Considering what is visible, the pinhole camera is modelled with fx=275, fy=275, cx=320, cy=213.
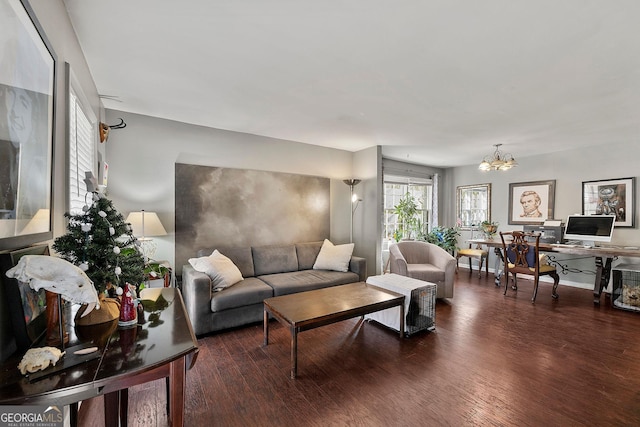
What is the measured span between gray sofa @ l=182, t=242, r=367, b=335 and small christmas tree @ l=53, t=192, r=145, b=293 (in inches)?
63.0

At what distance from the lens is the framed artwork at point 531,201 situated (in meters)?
5.18

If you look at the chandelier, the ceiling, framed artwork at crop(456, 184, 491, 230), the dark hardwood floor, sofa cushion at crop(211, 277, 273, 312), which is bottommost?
the dark hardwood floor

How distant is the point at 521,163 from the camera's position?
18.2 ft

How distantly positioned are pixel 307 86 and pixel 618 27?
220cm

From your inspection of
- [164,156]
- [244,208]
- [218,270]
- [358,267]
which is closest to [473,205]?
[358,267]

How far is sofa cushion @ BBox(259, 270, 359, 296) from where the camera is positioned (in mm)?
3316

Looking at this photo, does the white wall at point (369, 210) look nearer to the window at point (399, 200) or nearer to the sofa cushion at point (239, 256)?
the window at point (399, 200)

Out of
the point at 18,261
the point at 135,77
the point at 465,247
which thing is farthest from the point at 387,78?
the point at 465,247

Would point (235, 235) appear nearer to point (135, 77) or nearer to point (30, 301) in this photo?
point (135, 77)

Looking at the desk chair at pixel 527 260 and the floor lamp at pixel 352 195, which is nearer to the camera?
the desk chair at pixel 527 260

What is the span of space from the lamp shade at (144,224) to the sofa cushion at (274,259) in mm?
1279

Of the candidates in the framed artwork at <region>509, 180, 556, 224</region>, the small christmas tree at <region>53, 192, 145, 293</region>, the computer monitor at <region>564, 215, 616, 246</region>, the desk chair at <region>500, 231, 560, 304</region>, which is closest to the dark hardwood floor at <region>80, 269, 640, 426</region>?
the desk chair at <region>500, 231, 560, 304</region>

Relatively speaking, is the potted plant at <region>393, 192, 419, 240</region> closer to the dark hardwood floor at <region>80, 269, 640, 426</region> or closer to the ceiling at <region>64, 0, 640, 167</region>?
the ceiling at <region>64, 0, 640, 167</region>

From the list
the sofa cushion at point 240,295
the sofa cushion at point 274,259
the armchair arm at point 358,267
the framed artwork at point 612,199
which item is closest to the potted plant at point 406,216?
the armchair arm at point 358,267
